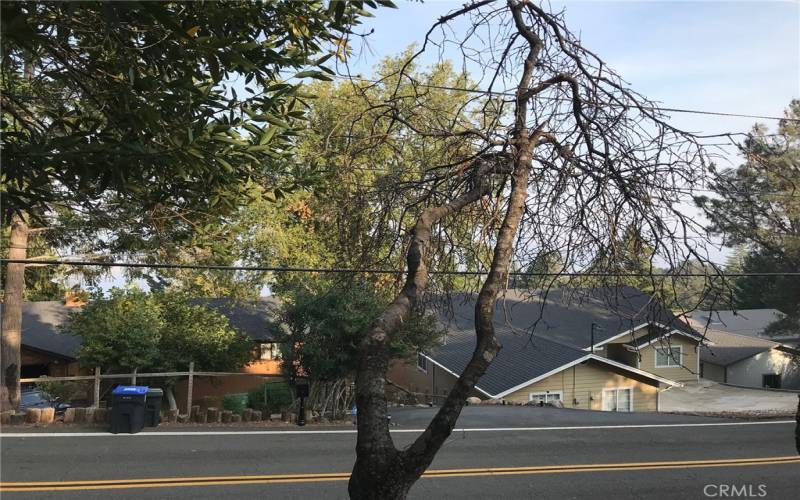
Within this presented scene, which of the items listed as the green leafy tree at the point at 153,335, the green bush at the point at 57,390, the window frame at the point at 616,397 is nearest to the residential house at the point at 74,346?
the green leafy tree at the point at 153,335

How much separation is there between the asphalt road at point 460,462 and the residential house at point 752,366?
84.0ft

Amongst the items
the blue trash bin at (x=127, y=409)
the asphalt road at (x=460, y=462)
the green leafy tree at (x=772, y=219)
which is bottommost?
the asphalt road at (x=460, y=462)

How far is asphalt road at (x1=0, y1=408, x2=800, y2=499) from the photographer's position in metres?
8.82

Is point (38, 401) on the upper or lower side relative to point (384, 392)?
lower

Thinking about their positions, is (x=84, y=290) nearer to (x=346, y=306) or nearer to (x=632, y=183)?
(x=346, y=306)

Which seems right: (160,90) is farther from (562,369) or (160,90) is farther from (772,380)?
(772,380)

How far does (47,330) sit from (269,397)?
11509mm

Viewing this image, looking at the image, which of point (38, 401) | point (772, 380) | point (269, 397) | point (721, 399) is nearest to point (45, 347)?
point (38, 401)

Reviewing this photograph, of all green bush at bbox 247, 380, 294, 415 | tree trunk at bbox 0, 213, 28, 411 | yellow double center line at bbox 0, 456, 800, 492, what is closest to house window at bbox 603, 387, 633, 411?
green bush at bbox 247, 380, 294, 415

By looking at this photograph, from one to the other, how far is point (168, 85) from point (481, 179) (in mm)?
2731

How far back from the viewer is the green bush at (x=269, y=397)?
2300cm

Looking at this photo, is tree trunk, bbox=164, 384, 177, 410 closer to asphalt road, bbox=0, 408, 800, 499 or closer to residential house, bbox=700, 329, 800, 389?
asphalt road, bbox=0, 408, 800, 499

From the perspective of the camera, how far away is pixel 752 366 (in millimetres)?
37750

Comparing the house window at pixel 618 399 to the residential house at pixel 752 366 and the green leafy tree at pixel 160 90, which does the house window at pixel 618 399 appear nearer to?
the residential house at pixel 752 366
